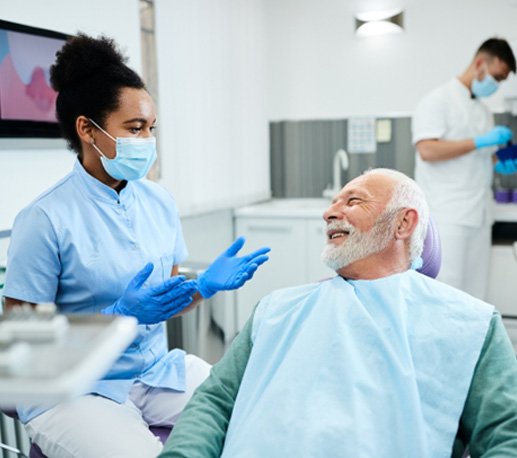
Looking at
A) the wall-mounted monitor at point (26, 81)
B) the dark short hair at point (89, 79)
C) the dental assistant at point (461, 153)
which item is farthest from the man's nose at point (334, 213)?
the dental assistant at point (461, 153)

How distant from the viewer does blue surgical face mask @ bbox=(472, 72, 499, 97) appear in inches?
110

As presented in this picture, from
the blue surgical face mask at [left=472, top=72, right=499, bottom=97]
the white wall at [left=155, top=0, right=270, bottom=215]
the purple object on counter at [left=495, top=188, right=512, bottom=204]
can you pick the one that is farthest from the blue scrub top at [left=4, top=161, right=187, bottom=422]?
the purple object on counter at [left=495, top=188, right=512, bottom=204]

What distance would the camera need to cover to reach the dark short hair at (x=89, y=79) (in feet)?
4.80

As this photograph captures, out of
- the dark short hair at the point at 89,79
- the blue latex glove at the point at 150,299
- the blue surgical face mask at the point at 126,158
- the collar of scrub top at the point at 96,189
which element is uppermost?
the dark short hair at the point at 89,79

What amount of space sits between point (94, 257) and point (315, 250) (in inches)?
82.8

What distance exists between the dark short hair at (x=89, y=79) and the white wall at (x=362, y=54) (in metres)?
2.54

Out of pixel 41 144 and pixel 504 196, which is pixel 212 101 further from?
pixel 504 196

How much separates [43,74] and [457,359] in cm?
163

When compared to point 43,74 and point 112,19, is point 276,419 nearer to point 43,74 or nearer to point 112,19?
point 43,74

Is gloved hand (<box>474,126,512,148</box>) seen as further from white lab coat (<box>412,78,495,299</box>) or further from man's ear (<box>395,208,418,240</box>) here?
man's ear (<box>395,208,418,240</box>)

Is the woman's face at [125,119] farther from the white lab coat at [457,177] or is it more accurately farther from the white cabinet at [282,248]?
the white cabinet at [282,248]

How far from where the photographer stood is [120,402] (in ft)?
4.48

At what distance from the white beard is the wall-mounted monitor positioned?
3.83 ft

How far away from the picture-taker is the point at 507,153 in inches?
119
